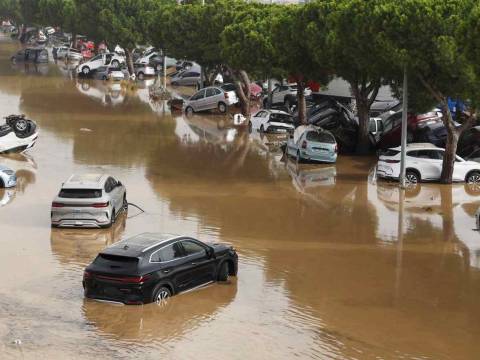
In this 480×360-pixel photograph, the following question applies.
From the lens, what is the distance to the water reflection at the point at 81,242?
20734mm

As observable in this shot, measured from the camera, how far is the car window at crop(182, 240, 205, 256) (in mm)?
18078

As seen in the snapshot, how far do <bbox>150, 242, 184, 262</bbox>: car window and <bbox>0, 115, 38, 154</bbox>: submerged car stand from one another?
18821mm

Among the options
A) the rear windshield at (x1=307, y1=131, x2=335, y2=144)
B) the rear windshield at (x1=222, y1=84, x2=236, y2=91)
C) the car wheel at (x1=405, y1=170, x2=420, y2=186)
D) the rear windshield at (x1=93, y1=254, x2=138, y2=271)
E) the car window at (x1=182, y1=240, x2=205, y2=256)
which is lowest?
the rear windshield at (x1=93, y1=254, x2=138, y2=271)

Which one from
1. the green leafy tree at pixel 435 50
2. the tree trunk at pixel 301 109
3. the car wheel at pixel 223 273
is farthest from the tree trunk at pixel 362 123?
the car wheel at pixel 223 273

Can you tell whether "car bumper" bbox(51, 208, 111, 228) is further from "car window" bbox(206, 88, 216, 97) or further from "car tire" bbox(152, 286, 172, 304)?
"car window" bbox(206, 88, 216, 97)

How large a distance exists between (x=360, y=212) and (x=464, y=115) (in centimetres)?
1402

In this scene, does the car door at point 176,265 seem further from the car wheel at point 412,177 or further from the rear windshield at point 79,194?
the car wheel at point 412,177

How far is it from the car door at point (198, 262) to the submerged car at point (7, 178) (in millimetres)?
12062

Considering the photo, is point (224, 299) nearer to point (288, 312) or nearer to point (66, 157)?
point (288, 312)

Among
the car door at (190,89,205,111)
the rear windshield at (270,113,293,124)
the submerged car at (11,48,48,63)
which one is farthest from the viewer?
the submerged car at (11,48,48,63)

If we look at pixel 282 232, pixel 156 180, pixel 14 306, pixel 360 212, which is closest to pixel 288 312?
pixel 14 306

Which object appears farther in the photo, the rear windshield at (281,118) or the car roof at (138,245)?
the rear windshield at (281,118)

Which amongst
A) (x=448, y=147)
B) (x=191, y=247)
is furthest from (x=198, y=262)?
(x=448, y=147)

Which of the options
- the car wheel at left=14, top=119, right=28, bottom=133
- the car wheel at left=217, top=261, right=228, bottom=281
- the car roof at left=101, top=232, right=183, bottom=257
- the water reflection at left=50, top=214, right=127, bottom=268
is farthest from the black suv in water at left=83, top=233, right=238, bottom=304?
the car wheel at left=14, top=119, right=28, bottom=133
